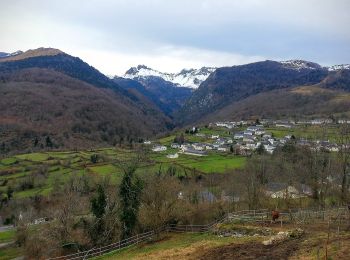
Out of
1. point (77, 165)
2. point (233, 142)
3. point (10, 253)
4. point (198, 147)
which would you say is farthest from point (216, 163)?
point (10, 253)

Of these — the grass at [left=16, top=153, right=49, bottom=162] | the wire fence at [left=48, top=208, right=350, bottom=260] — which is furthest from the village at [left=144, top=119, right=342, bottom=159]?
the wire fence at [left=48, top=208, right=350, bottom=260]

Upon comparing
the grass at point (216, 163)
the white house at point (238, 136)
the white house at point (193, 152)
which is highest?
the white house at point (238, 136)

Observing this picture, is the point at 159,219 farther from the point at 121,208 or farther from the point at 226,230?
the point at 226,230

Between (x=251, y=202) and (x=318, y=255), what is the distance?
31.1m

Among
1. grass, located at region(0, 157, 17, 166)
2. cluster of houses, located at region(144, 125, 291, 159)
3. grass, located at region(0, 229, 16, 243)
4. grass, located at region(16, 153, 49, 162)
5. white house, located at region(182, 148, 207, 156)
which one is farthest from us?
cluster of houses, located at region(144, 125, 291, 159)

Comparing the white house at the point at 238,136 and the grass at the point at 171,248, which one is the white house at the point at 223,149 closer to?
the white house at the point at 238,136

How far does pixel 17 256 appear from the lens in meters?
66.2

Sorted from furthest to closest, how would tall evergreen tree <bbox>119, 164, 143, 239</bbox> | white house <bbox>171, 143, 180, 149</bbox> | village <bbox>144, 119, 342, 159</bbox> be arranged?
white house <bbox>171, 143, 180, 149</bbox> < village <bbox>144, 119, 342, 159</bbox> < tall evergreen tree <bbox>119, 164, 143, 239</bbox>

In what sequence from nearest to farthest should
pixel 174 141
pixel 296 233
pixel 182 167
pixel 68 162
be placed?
pixel 296 233
pixel 182 167
pixel 68 162
pixel 174 141

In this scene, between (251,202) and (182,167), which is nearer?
(251,202)

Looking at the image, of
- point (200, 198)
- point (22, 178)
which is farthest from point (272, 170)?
point (22, 178)

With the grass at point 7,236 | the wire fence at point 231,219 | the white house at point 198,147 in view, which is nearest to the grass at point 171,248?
the wire fence at point 231,219

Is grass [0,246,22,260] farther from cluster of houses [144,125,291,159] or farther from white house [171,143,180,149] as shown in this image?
white house [171,143,180,149]

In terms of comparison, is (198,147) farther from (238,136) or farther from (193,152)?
(238,136)
